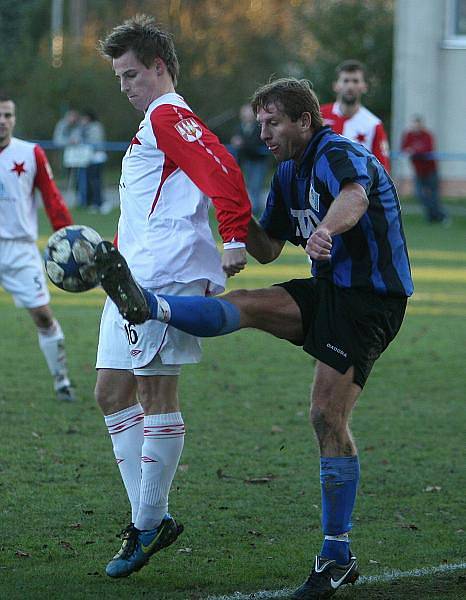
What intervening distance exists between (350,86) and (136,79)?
19.8ft

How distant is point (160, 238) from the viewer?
16.4ft

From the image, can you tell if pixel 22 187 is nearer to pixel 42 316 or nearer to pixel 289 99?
pixel 42 316

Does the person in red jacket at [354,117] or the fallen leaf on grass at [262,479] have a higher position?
the person in red jacket at [354,117]

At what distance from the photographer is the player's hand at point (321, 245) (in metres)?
4.43

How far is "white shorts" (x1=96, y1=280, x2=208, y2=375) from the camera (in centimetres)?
497

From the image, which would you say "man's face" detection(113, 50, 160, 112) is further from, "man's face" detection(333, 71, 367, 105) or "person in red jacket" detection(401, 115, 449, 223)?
"person in red jacket" detection(401, 115, 449, 223)

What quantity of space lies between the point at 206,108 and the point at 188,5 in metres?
7.80

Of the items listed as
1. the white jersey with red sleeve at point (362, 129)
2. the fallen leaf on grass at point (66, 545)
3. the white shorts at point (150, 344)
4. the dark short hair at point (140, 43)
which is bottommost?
the fallen leaf on grass at point (66, 545)

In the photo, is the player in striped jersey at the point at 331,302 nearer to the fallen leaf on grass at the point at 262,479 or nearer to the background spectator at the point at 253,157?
the fallen leaf on grass at the point at 262,479

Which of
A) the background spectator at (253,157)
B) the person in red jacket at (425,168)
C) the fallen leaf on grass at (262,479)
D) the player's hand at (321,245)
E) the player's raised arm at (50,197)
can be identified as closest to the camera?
the player's hand at (321,245)

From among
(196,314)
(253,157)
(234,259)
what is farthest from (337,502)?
(253,157)

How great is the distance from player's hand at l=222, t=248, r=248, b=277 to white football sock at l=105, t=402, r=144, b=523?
0.78 m

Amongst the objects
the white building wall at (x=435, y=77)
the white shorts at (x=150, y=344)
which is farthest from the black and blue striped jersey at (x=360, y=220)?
the white building wall at (x=435, y=77)

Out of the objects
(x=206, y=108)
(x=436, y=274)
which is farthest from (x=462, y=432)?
(x=206, y=108)
